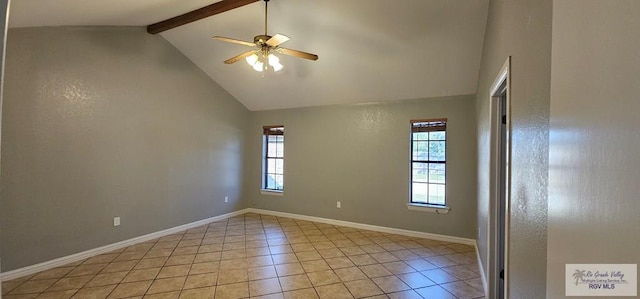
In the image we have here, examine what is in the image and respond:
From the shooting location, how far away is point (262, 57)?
320 cm

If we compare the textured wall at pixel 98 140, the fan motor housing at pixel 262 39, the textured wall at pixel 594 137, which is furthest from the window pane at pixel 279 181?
the textured wall at pixel 594 137

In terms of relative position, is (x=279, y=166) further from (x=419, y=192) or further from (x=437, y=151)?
(x=437, y=151)

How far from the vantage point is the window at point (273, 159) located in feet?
20.7

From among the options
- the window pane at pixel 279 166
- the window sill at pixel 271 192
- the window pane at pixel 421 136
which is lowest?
the window sill at pixel 271 192

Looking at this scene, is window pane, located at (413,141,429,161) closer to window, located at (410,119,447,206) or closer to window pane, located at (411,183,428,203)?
window, located at (410,119,447,206)

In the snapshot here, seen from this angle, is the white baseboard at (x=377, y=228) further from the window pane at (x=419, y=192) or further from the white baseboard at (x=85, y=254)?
the white baseboard at (x=85, y=254)

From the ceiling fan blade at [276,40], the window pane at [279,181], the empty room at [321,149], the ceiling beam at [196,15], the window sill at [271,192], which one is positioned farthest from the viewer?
the window pane at [279,181]

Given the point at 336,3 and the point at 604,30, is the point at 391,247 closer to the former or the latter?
the point at 336,3

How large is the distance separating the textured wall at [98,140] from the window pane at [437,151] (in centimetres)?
401

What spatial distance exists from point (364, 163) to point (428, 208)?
1316 mm

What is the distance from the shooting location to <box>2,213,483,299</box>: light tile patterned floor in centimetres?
290

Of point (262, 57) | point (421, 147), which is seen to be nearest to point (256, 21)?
point (262, 57)

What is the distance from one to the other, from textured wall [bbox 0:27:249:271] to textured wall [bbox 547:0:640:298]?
14.9 feet

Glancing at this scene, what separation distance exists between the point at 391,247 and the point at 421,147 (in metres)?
1.73
